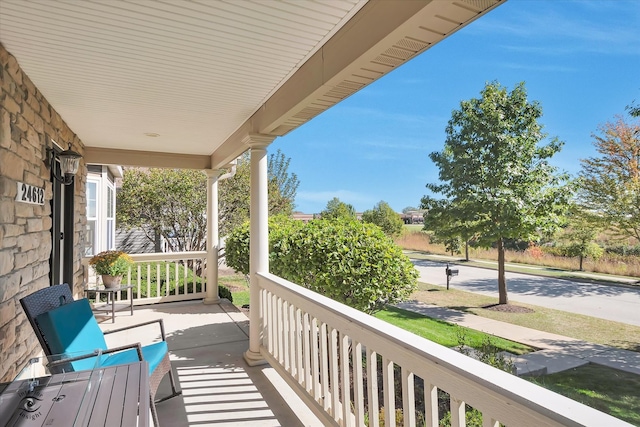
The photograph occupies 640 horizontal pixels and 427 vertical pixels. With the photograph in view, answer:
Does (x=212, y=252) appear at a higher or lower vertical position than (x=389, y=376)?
higher

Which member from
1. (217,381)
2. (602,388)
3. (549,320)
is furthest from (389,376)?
(549,320)

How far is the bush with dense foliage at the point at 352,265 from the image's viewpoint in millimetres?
3443

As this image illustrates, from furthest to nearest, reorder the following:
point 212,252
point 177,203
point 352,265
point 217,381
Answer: point 177,203, point 212,252, point 352,265, point 217,381

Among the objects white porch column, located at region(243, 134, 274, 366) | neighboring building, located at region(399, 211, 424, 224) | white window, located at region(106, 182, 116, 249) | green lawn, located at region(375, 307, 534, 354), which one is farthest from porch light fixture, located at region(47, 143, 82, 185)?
neighboring building, located at region(399, 211, 424, 224)

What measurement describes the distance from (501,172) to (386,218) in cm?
291

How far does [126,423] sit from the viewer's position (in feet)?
4.34

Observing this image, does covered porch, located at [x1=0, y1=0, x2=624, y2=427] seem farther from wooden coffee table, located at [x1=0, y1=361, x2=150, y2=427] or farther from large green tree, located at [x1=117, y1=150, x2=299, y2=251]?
large green tree, located at [x1=117, y1=150, x2=299, y2=251]

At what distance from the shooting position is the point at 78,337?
245 centimetres

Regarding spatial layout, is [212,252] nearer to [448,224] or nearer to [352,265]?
[352,265]

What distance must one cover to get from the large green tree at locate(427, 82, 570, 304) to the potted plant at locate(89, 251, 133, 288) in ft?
23.5

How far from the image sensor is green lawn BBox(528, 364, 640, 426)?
350cm

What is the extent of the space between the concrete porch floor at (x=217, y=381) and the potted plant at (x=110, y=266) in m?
0.58

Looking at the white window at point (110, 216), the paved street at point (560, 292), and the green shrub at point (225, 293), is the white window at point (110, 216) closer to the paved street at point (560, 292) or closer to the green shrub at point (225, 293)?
the green shrub at point (225, 293)

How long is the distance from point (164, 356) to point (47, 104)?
2.54 meters
